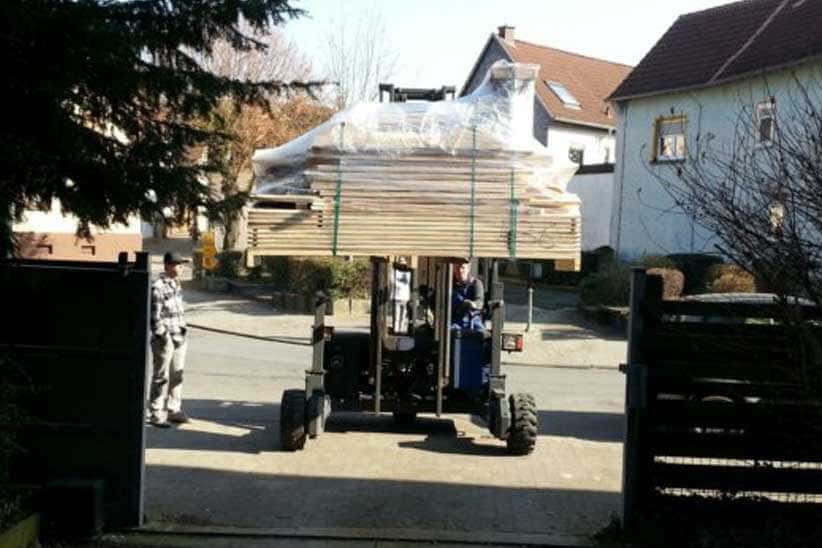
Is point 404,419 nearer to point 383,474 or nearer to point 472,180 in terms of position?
point 383,474

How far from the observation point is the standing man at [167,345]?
9.64 m

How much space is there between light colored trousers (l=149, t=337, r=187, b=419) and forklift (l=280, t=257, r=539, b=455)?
1.56m

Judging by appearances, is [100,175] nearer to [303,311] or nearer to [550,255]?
[550,255]

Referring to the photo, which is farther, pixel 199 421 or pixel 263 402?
pixel 263 402

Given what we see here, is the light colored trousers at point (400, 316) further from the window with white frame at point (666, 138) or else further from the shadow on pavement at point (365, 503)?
the window with white frame at point (666, 138)

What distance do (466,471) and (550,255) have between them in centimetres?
189

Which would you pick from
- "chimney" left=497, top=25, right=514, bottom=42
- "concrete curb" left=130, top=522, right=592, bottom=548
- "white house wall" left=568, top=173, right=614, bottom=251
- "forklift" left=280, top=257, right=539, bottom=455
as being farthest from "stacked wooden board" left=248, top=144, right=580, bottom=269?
"chimney" left=497, top=25, right=514, bottom=42

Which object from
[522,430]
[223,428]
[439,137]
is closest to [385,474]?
[522,430]

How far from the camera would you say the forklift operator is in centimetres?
948

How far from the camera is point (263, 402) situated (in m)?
11.7

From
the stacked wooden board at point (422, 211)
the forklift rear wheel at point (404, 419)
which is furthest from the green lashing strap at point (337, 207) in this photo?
the forklift rear wheel at point (404, 419)

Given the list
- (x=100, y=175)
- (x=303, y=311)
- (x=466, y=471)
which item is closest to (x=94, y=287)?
(x=100, y=175)

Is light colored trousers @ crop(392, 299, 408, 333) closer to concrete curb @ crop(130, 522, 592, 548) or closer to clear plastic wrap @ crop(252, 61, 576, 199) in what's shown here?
clear plastic wrap @ crop(252, 61, 576, 199)

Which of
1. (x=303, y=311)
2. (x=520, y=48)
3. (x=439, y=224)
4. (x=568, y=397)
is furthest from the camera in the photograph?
(x=520, y=48)
